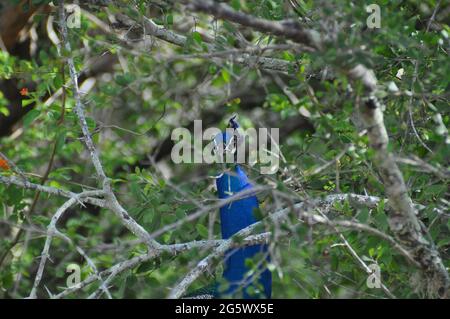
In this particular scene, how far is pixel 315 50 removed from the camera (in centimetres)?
216

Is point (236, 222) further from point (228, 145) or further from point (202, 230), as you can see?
point (228, 145)

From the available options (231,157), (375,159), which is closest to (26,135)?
(231,157)

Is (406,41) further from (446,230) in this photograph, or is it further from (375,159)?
(446,230)

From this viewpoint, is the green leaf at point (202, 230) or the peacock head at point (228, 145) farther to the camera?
the green leaf at point (202, 230)

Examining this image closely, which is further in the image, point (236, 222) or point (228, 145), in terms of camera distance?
point (236, 222)

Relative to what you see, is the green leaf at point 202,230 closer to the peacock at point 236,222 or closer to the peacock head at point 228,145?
the peacock at point 236,222

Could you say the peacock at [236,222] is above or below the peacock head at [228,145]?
below

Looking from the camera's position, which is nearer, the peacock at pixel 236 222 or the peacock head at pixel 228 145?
the peacock head at pixel 228 145

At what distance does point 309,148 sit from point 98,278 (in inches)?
32.0

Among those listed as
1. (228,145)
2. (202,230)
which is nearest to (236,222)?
(202,230)

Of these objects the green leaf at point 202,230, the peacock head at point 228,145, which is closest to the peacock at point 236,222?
the peacock head at point 228,145

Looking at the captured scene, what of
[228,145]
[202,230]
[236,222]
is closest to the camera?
[228,145]
